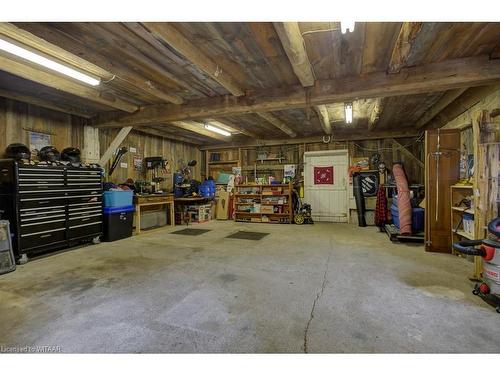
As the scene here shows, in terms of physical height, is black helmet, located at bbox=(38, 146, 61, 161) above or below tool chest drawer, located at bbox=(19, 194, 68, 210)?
above

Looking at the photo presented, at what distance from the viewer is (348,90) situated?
124 inches

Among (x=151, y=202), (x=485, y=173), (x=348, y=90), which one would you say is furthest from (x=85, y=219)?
(x=485, y=173)

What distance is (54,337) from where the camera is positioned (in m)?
1.68

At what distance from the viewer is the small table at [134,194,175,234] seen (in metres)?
5.21

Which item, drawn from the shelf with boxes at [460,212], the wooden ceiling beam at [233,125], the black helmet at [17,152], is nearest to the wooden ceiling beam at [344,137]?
the wooden ceiling beam at [233,125]

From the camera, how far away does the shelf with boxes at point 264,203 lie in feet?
22.0

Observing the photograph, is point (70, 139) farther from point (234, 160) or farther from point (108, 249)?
point (234, 160)

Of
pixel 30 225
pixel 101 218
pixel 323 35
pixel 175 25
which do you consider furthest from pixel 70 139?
pixel 323 35

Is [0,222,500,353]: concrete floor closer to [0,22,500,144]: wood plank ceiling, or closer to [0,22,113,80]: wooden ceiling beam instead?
[0,22,500,144]: wood plank ceiling

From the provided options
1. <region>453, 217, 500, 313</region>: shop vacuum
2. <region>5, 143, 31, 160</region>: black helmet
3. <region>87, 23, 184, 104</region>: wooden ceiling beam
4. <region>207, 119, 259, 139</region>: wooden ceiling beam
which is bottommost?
<region>453, 217, 500, 313</region>: shop vacuum

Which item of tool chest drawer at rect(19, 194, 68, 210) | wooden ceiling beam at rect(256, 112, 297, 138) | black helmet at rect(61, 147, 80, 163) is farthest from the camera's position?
wooden ceiling beam at rect(256, 112, 297, 138)

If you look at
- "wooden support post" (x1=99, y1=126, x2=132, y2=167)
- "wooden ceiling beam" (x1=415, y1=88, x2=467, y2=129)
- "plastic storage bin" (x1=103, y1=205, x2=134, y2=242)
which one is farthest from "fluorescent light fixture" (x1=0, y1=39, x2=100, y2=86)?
A: "wooden ceiling beam" (x1=415, y1=88, x2=467, y2=129)

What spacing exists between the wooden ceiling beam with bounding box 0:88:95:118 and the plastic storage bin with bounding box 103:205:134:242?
186cm

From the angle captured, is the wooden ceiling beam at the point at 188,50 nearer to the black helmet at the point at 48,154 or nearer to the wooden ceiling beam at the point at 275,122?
the wooden ceiling beam at the point at 275,122
